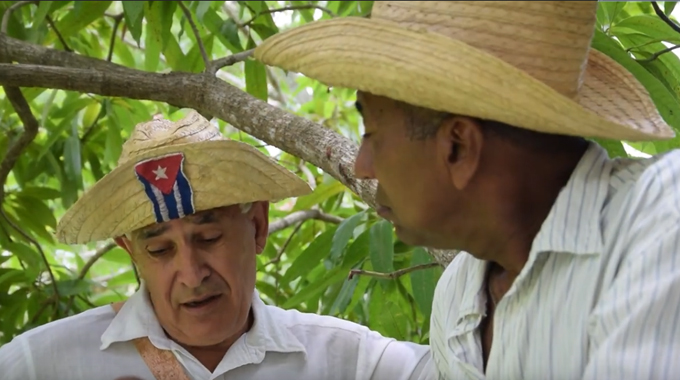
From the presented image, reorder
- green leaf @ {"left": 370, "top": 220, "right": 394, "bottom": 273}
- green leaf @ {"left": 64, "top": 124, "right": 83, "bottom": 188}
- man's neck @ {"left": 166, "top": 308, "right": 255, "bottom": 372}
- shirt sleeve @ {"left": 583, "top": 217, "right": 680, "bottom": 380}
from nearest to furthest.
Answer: shirt sleeve @ {"left": 583, "top": 217, "right": 680, "bottom": 380} < man's neck @ {"left": 166, "top": 308, "right": 255, "bottom": 372} < green leaf @ {"left": 370, "top": 220, "right": 394, "bottom": 273} < green leaf @ {"left": 64, "top": 124, "right": 83, "bottom": 188}

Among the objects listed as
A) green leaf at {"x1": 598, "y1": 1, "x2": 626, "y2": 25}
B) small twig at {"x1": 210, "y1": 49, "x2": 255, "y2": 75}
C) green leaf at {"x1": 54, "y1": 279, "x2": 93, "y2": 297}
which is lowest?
green leaf at {"x1": 54, "y1": 279, "x2": 93, "y2": 297}

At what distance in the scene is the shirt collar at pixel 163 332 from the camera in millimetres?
1370

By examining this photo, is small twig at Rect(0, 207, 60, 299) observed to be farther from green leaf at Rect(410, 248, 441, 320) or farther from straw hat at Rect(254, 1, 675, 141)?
straw hat at Rect(254, 1, 675, 141)

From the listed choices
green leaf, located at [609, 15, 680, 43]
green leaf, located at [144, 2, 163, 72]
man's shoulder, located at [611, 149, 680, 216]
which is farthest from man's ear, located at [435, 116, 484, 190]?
green leaf, located at [144, 2, 163, 72]

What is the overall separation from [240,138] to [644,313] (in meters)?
1.61

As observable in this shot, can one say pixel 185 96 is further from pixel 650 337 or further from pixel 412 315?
pixel 650 337

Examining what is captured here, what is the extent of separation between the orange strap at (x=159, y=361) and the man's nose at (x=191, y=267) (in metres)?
0.13

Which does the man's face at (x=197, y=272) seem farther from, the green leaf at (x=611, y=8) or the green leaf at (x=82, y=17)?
the green leaf at (x=82, y=17)

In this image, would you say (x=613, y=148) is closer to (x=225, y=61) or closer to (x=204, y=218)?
(x=204, y=218)

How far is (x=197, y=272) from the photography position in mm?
1326

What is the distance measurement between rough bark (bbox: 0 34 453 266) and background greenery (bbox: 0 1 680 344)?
0.33ft

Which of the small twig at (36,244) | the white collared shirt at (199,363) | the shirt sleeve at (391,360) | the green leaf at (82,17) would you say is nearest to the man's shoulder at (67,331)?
the white collared shirt at (199,363)

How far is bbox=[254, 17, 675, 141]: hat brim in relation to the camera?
33.2 inches

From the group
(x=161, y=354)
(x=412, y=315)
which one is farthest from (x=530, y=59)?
(x=412, y=315)
